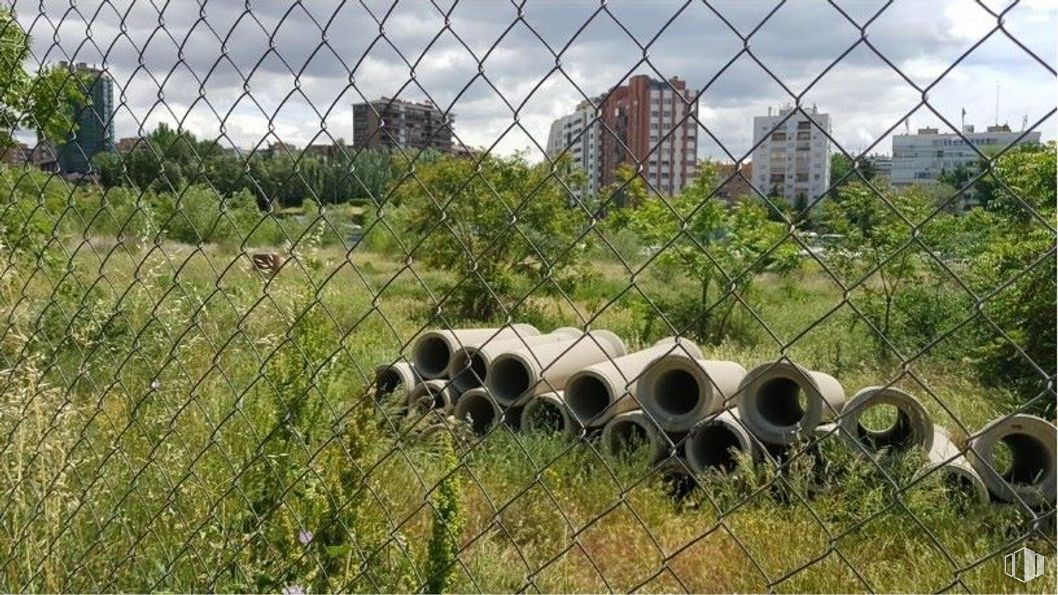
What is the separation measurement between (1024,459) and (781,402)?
118 cm

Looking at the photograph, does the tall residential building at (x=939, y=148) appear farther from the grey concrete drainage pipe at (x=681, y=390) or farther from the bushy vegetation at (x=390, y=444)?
the grey concrete drainage pipe at (x=681, y=390)

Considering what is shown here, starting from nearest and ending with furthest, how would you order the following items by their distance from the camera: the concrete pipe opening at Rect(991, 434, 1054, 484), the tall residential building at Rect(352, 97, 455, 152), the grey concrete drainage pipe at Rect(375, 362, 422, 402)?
the tall residential building at Rect(352, 97, 455, 152) < the concrete pipe opening at Rect(991, 434, 1054, 484) < the grey concrete drainage pipe at Rect(375, 362, 422, 402)

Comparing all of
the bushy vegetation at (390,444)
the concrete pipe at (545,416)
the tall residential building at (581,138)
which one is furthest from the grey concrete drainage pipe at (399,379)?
the tall residential building at (581,138)

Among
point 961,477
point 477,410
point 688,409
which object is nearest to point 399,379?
point 477,410

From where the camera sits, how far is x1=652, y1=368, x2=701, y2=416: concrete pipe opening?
5.41 m

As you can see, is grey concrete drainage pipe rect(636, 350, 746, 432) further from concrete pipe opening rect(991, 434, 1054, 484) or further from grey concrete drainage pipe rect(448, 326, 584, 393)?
concrete pipe opening rect(991, 434, 1054, 484)

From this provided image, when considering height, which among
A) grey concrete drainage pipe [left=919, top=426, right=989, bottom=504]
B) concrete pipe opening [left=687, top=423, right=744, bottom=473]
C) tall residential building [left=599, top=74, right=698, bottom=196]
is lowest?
concrete pipe opening [left=687, top=423, right=744, bottom=473]

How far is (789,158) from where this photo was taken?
155cm

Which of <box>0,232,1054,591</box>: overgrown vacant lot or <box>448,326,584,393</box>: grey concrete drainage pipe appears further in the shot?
<box>448,326,584,393</box>: grey concrete drainage pipe

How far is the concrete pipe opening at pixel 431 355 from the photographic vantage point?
262 inches

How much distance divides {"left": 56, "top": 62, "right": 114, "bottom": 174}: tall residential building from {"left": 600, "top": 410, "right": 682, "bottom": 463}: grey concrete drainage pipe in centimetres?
309

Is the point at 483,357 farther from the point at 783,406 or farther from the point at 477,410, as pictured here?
the point at 783,406

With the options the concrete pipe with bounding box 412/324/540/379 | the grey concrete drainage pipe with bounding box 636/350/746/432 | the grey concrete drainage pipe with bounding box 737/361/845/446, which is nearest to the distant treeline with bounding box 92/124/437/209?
the grey concrete drainage pipe with bounding box 737/361/845/446

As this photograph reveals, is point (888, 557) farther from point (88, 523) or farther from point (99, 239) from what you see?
point (99, 239)
